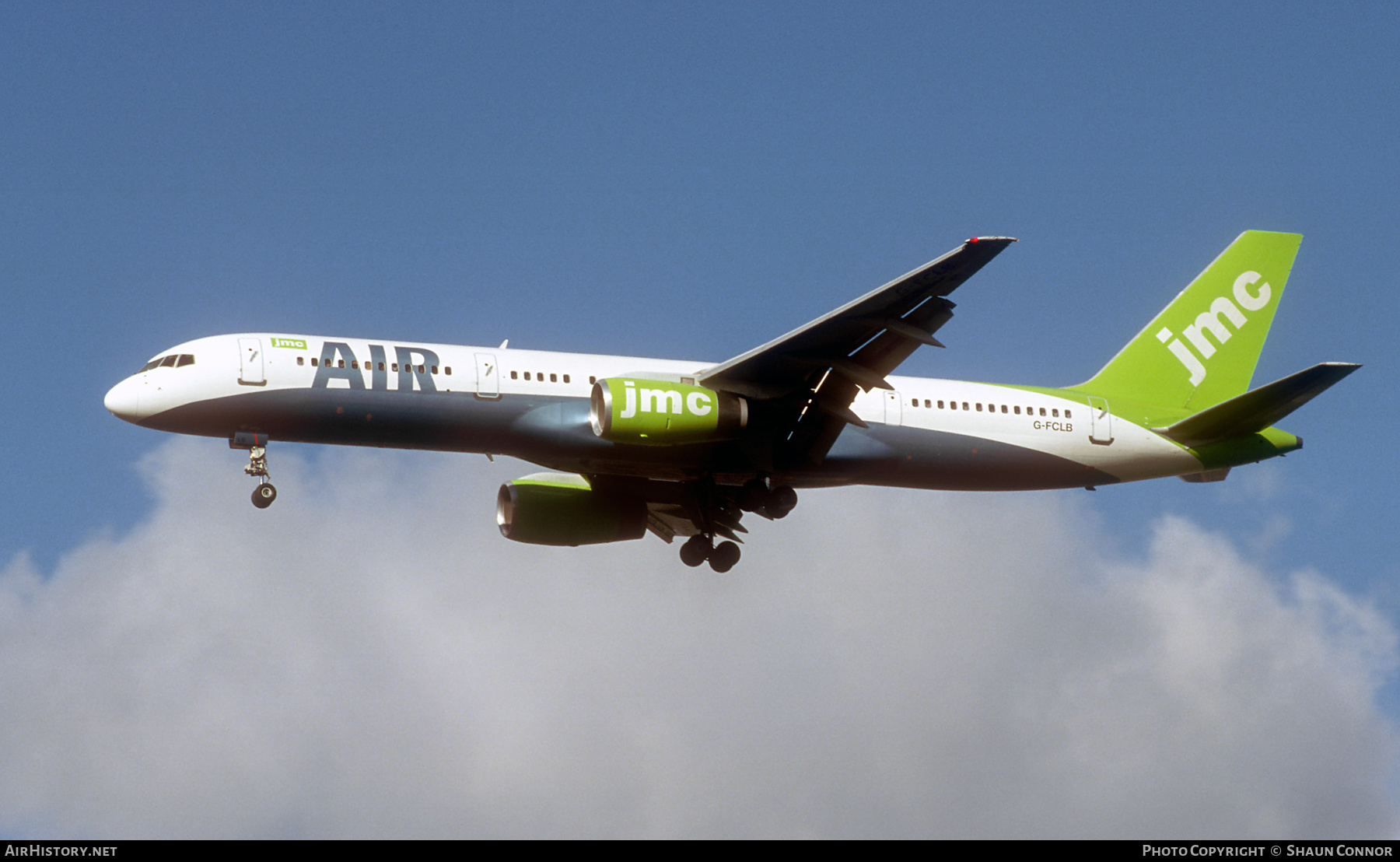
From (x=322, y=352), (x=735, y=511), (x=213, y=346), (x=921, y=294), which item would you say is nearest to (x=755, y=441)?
(x=735, y=511)

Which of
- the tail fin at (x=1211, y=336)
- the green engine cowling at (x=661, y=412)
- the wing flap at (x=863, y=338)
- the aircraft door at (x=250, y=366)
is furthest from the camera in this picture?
the tail fin at (x=1211, y=336)

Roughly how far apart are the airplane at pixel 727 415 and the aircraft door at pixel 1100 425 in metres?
0.07

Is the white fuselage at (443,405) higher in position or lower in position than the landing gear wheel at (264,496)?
higher

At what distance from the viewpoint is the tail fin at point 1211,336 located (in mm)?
45656

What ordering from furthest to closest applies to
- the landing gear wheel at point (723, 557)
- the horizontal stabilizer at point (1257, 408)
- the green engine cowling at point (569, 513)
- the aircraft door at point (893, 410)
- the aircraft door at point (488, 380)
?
1. the green engine cowling at point (569, 513)
2. the landing gear wheel at point (723, 557)
3. the aircraft door at point (893, 410)
4. the horizontal stabilizer at point (1257, 408)
5. the aircraft door at point (488, 380)

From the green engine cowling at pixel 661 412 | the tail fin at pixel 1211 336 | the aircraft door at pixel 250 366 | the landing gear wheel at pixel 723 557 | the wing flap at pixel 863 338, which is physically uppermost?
the tail fin at pixel 1211 336

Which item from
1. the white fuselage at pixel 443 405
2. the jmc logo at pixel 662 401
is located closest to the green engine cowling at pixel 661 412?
the jmc logo at pixel 662 401

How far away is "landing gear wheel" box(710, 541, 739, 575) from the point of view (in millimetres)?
43438

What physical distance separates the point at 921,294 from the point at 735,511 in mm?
9311

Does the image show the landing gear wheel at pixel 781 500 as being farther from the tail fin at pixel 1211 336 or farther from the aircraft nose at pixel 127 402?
the aircraft nose at pixel 127 402

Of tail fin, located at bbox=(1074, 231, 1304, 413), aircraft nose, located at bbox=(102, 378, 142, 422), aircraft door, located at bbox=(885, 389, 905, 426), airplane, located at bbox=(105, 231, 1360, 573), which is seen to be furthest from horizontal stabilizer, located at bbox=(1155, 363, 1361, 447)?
aircraft nose, located at bbox=(102, 378, 142, 422)

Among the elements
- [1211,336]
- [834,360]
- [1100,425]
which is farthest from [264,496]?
[1211,336]

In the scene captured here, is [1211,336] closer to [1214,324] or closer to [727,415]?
[1214,324]
